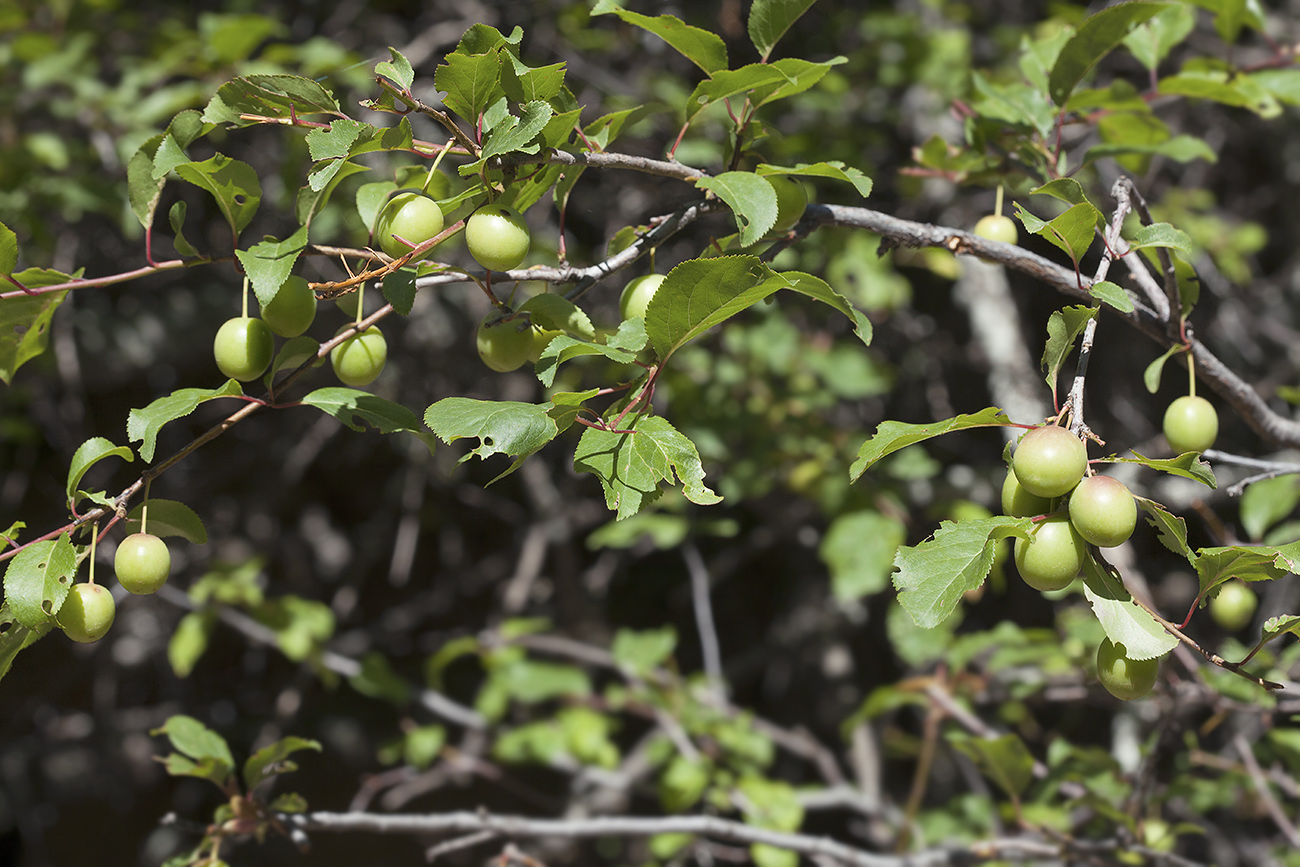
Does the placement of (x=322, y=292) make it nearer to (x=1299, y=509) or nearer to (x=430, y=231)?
(x=430, y=231)

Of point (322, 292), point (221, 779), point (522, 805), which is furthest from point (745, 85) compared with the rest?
point (522, 805)

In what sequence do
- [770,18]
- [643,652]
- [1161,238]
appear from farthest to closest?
[643,652] < [770,18] < [1161,238]

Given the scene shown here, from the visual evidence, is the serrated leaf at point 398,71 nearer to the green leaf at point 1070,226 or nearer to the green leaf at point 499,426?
the green leaf at point 499,426

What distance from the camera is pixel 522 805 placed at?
2840 millimetres

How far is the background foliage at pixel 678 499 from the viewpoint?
63.7 inches

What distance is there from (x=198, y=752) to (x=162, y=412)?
0.52m

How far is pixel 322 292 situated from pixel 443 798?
8.46 ft

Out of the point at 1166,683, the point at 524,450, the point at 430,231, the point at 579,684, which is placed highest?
the point at 430,231

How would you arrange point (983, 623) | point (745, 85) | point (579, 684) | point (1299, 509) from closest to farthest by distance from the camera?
point (745, 85), point (579, 684), point (1299, 509), point (983, 623)

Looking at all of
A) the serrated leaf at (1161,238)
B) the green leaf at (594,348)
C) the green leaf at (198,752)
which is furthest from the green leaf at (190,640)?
the serrated leaf at (1161,238)

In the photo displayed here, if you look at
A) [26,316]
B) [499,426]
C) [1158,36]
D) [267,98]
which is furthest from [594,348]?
[1158,36]

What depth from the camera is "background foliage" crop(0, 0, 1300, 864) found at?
1.62 metres

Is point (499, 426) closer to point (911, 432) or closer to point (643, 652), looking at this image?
point (911, 432)

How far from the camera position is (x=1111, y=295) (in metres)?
0.74
